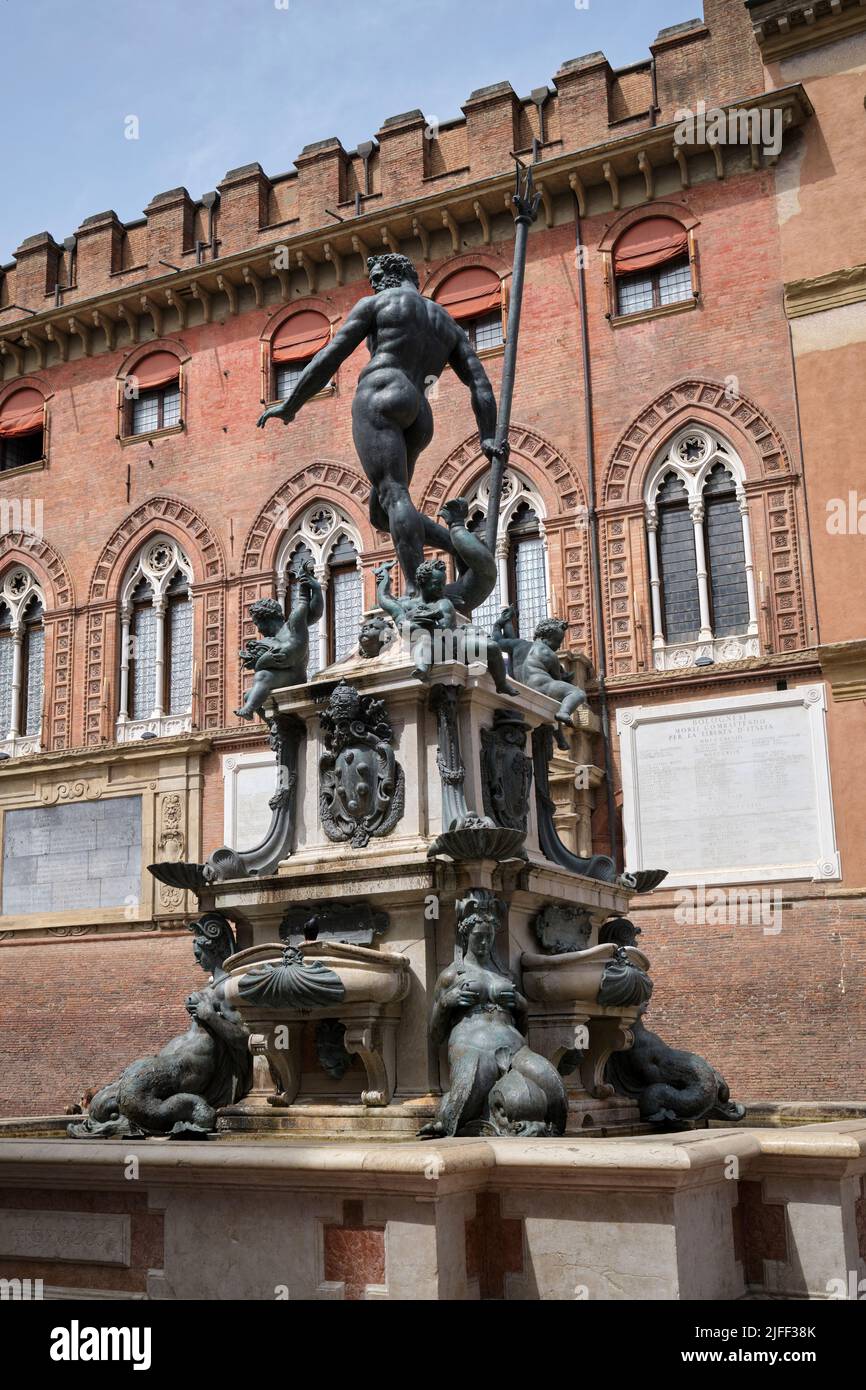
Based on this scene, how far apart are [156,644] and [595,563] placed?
8801 millimetres

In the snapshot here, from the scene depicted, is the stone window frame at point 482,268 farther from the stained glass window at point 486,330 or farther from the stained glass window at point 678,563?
the stained glass window at point 678,563

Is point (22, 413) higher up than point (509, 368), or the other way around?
point (22, 413)

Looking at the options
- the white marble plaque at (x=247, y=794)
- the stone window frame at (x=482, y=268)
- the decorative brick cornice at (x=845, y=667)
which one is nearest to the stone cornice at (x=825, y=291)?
the stone window frame at (x=482, y=268)

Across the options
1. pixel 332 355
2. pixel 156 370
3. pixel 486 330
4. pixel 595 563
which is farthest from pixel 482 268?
pixel 332 355

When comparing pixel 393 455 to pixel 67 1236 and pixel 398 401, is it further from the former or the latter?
pixel 67 1236

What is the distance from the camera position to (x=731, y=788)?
2048 cm

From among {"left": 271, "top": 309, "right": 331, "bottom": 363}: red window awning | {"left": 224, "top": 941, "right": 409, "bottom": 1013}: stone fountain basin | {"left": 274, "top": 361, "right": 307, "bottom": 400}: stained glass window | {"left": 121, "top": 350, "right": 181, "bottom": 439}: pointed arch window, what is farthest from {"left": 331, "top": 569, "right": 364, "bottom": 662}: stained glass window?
{"left": 224, "top": 941, "right": 409, "bottom": 1013}: stone fountain basin

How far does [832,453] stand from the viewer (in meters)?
20.9

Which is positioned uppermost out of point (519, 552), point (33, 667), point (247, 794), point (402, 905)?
point (519, 552)

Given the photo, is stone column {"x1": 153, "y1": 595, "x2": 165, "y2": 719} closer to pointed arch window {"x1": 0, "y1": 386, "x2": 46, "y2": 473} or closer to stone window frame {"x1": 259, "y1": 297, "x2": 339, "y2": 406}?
stone window frame {"x1": 259, "y1": 297, "x2": 339, "y2": 406}

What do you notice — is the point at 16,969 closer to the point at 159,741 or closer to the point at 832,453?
the point at 159,741

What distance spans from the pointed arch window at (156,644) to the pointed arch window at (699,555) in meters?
8.99

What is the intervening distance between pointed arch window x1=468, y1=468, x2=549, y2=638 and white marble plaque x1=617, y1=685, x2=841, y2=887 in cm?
283

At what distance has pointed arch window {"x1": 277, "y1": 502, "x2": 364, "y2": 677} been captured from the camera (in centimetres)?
2473
